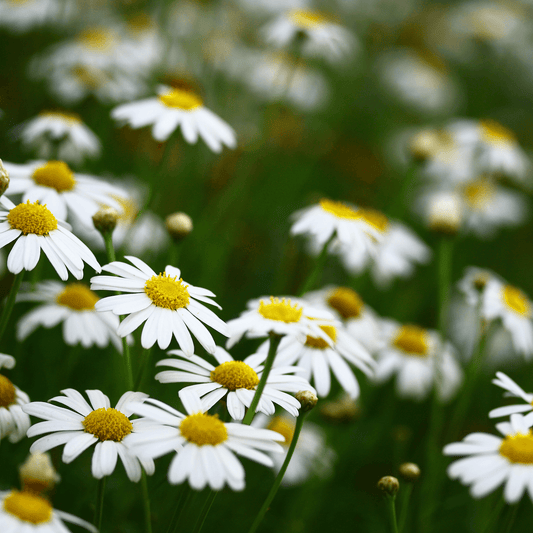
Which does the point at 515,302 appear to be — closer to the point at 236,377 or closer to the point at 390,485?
the point at 390,485

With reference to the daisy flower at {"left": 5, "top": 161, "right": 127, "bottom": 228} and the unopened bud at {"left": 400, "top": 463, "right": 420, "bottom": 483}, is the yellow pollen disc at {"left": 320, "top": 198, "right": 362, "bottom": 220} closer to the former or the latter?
the daisy flower at {"left": 5, "top": 161, "right": 127, "bottom": 228}

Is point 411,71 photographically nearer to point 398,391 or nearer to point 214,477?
point 398,391

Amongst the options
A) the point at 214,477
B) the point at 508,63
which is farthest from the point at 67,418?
the point at 508,63

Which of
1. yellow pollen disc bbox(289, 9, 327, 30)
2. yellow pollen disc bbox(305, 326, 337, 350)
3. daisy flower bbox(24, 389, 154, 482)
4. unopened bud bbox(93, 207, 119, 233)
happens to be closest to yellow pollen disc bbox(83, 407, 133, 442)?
daisy flower bbox(24, 389, 154, 482)

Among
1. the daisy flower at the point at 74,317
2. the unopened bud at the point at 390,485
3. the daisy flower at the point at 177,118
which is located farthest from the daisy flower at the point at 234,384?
the daisy flower at the point at 177,118

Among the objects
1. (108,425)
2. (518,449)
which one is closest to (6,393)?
(108,425)

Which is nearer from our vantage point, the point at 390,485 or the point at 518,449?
the point at 518,449
